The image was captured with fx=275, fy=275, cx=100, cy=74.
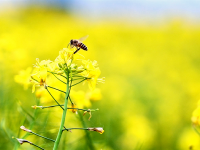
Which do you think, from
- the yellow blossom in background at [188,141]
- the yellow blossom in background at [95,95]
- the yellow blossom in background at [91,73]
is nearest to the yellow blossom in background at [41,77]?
the yellow blossom in background at [91,73]

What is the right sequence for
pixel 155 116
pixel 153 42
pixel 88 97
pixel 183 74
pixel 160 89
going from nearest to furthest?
pixel 88 97 < pixel 155 116 < pixel 160 89 < pixel 183 74 < pixel 153 42

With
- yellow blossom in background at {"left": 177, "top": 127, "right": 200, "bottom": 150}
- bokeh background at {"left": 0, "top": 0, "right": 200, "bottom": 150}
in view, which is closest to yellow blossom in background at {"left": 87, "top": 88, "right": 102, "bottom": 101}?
bokeh background at {"left": 0, "top": 0, "right": 200, "bottom": 150}

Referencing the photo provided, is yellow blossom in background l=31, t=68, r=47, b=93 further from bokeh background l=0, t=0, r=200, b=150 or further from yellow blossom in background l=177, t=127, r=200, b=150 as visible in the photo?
yellow blossom in background l=177, t=127, r=200, b=150

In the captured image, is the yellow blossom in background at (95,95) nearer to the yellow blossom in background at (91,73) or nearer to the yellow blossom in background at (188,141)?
the yellow blossom in background at (91,73)

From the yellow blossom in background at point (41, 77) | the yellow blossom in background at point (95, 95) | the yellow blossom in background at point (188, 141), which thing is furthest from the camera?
the yellow blossom in background at point (188, 141)

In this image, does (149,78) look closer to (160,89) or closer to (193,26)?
(160,89)

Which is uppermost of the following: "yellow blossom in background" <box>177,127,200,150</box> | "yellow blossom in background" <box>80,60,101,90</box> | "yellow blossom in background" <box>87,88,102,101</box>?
"yellow blossom in background" <box>80,60,101,90</box>

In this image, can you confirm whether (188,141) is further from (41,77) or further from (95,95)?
(41,77)

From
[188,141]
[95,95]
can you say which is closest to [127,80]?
[188,141]

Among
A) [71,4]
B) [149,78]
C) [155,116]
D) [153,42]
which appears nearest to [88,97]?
[155,116]
